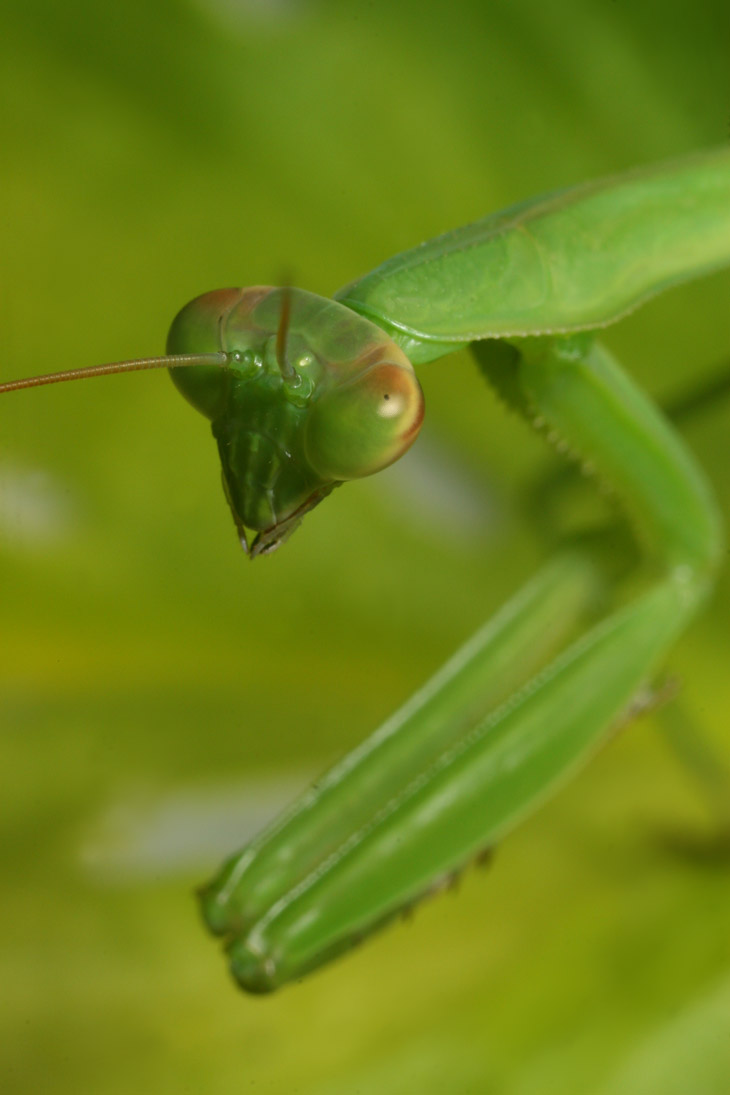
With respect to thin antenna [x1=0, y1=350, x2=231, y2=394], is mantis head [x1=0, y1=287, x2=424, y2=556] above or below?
below

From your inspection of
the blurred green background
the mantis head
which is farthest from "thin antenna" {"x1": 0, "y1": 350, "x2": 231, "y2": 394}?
the blurred green background

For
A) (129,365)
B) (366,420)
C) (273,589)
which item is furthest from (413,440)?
(273,589)

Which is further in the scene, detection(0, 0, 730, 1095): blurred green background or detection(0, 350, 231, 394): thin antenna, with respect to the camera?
detection(0, 0, 730, 1095): blurred green background

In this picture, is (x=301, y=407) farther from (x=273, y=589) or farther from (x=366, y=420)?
(x=273, y=589)

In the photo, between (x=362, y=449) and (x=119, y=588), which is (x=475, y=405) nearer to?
(x=119, y=588)

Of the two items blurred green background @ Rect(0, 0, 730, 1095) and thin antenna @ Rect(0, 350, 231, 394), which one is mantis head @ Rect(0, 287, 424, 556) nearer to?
thin antenna @ Rect(0, 350, 231, 394)

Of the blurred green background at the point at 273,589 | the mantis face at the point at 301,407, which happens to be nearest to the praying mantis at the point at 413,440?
the mantis face at the point at 301,407
